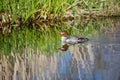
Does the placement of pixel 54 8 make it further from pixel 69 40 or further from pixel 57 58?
pixel 57 58

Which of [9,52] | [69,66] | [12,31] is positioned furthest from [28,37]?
[69,66]

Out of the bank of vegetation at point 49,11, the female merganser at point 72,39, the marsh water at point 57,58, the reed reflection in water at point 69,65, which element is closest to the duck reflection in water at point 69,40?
the female merganser at point 72,39

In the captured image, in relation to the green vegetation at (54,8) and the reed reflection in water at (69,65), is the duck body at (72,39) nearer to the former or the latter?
the reed reflection in water at (69,65)

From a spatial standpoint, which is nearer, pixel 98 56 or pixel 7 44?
pixel 98 56

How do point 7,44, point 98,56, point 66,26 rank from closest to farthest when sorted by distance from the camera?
1. point 98,56
2. point 7,44
3. point 66,26

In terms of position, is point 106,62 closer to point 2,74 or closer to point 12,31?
point 2,74

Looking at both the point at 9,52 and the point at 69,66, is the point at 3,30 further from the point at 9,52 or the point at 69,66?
the point at 69,66

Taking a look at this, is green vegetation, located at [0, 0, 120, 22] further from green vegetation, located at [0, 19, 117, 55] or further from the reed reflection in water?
the reed reflection in water

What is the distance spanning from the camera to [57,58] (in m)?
A: 7.75

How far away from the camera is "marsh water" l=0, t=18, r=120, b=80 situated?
6.57 m

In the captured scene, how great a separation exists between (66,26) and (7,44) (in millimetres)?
3508

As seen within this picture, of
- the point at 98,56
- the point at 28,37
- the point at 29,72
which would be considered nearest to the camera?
the point at 29,72

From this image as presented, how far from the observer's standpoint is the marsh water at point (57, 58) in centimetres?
657

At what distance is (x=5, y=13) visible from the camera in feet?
39.5
